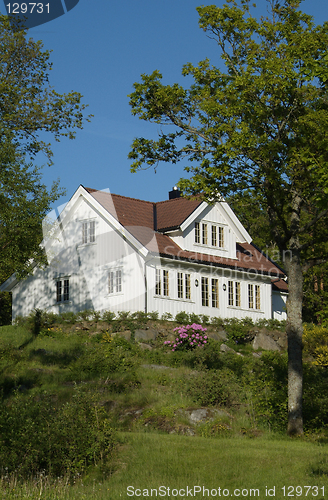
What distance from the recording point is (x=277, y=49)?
1664cm

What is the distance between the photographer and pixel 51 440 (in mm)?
11125

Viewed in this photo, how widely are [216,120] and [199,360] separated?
32.9 ft

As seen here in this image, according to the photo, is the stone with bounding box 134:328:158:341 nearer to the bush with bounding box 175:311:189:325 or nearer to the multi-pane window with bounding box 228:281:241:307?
the bush with bounding box 175:311:189:325

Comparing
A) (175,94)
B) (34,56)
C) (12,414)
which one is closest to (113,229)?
(34,56)

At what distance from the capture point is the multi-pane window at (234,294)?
32.6 m

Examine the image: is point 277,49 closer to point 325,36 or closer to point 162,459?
point 325,36

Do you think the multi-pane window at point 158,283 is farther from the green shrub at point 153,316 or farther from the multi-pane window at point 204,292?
the multi-pane window at point 204,292

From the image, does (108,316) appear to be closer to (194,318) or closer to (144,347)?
(144,347)

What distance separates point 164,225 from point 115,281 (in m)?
4.42

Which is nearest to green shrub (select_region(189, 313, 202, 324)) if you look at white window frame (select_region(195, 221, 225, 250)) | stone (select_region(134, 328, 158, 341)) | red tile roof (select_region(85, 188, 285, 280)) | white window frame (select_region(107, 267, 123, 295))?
stone (select_region(134, 328, 158, 341))

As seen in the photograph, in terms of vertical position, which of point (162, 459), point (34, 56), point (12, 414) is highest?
point (34, 56)

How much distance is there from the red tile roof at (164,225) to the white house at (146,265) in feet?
0.27

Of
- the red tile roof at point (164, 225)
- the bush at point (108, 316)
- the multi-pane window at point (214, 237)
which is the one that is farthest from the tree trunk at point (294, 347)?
the multi-pane window at point (214, 237)

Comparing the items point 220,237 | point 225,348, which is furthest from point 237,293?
point 225,348
